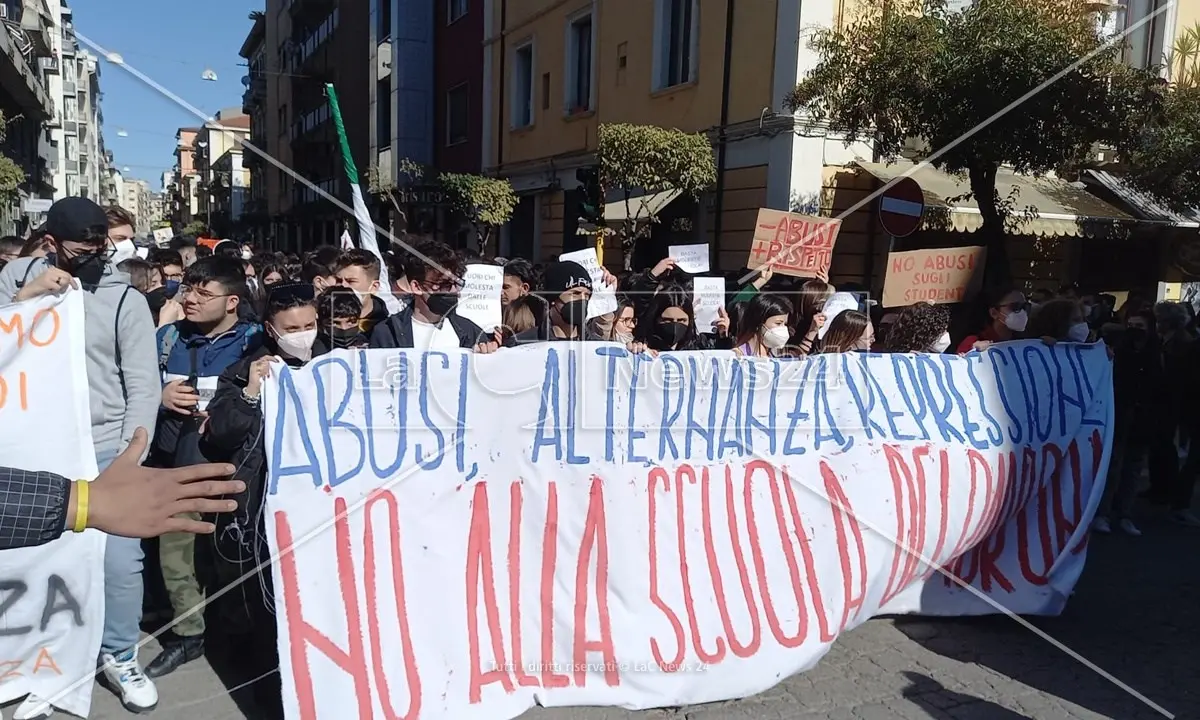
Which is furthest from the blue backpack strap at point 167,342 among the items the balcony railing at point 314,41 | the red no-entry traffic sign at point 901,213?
the balcony railing at point 314,41

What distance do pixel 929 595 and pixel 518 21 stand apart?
1801 centimetres

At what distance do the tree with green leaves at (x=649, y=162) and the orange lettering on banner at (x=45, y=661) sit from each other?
901cm

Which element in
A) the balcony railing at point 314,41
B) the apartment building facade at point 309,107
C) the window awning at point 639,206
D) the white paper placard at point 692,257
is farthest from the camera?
the balcony railing at point 314,41

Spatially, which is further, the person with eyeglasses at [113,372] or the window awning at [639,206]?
the window awning at [639,206]

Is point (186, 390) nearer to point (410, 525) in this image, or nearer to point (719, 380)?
point (410, 525)

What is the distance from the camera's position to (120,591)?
3.26 meters

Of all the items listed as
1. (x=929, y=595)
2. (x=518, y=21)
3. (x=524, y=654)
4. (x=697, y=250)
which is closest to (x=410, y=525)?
(x=524, y=654)

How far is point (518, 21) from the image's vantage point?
19500mm

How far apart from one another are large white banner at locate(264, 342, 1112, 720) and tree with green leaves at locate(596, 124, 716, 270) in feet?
25.6

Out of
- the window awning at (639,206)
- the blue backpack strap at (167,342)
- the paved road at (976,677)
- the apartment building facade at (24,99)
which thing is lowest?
the paved road at (976,677)

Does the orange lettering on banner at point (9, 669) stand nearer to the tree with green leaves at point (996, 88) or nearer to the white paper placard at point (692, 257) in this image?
the white paper placard at point (692, 257)

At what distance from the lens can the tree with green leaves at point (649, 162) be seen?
1134cm

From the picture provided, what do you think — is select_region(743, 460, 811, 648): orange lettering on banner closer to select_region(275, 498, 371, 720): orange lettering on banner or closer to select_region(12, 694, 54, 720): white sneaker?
select_region(275, 498, 371, 720): orange lettering on banner

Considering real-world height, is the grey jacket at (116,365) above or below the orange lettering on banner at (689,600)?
above
